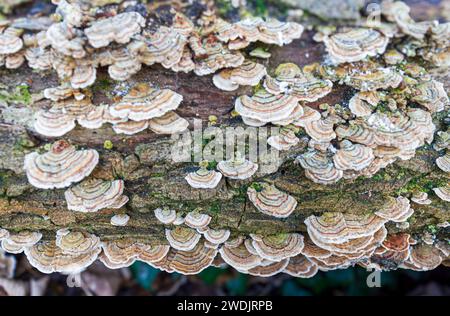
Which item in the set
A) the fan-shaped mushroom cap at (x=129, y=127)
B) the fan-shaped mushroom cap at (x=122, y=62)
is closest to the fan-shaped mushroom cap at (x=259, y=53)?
the fan-shaped mushroom cap at (x=122, y=62)

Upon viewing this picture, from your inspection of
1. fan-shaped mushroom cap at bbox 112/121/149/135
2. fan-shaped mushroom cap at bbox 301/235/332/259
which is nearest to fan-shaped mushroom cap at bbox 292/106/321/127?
fan-shaped mushroom cap at bbox 301/235/332/259

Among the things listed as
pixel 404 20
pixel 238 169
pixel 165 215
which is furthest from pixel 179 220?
pixel 404 20

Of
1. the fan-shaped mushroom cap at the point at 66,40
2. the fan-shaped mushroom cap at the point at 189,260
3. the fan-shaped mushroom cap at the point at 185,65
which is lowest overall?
the fan-shaped mushroom cap at the point at 189,260

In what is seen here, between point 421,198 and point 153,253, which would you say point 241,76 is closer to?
point 153,253

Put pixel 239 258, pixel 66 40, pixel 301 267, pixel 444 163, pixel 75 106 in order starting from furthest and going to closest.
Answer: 1. pixel 301 267
2. pixel 239 258
3. pixel 444 163
4. pixel 75 106
5. pixel 66 40

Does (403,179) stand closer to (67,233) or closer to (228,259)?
(228,259)

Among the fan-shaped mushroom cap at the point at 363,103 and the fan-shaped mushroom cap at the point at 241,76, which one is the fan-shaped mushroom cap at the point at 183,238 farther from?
the fan-shaped mushroom cap at the point at 363,103

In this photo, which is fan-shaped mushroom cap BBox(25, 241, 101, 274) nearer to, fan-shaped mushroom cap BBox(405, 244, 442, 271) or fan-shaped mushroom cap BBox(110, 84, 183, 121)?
fan-shaped mushroom cap BBox(110, 84, 183, 121)
